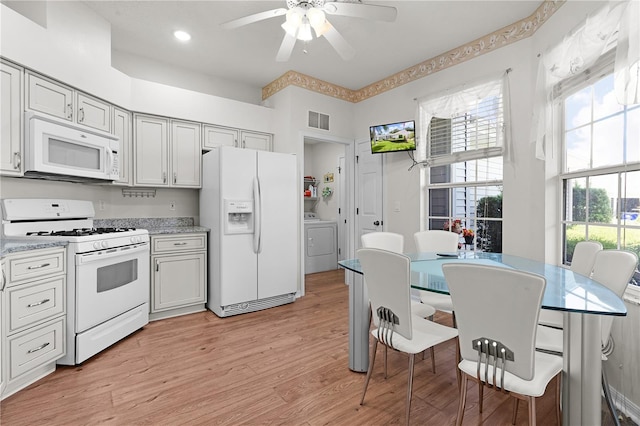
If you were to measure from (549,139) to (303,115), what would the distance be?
9.03ft

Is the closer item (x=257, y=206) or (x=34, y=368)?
(x=34, y=368)

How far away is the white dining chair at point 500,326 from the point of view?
3.77 ft

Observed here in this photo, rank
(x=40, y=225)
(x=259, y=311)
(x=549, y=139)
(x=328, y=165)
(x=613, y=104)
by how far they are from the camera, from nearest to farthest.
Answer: (x=613, y=104)
(x=549, y=139)
(x=40, y=225)
(x=259, y=311)
(x=328, y=165)

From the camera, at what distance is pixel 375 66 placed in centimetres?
388

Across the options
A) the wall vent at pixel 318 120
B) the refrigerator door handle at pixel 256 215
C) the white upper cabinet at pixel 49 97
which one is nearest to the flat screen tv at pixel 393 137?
the wall vent at pixel 318 120

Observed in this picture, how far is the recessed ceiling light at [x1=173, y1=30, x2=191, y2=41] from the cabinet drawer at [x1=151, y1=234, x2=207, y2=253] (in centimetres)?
210

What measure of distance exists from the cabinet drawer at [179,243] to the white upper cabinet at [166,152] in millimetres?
669

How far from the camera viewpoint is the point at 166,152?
11.7 ft

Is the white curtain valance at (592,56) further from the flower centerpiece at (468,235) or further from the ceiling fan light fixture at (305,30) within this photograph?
the ceiling fan light fixture at (305,30)

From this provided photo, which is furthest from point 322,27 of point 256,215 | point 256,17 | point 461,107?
point 256,215

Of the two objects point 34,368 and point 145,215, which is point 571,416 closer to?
point 34,368

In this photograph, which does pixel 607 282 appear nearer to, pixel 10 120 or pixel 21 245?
pixel 21 245

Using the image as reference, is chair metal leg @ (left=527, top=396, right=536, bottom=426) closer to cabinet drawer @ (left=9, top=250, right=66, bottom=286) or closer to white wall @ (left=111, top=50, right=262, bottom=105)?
cabinet drawer @ (left=9, top=250, right=66, bottom=286)

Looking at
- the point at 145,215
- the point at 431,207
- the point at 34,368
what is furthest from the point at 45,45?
the point at 431,207
